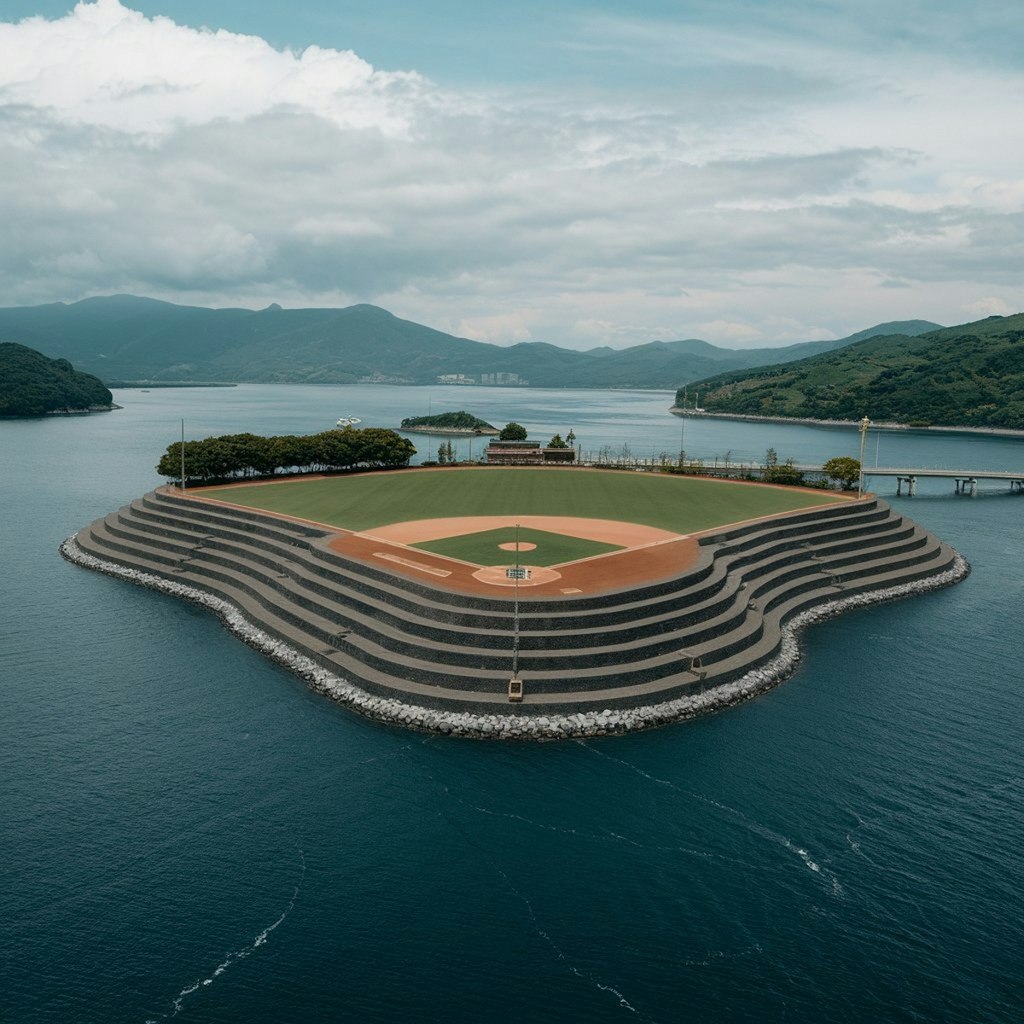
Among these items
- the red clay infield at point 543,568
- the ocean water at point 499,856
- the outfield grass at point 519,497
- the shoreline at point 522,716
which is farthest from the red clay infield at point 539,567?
the ocean water at point 499,856

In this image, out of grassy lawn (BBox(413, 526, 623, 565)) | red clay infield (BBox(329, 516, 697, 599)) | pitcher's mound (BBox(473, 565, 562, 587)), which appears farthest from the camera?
grassy lawn (BBox(413, 526, 623, 565))

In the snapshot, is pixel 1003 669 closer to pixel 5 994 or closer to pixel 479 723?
pixel 479 723

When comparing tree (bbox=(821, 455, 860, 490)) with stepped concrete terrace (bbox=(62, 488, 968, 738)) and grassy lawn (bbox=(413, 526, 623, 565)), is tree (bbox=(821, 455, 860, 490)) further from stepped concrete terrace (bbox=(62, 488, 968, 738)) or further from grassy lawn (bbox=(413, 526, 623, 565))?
grassy lawn (bbox=(413, 526, 623, 565))

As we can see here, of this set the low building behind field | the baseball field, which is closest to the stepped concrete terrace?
the baseball field

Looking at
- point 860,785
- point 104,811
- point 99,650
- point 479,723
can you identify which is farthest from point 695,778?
point 99,650

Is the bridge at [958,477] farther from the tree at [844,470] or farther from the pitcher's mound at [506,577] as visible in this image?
the pitcher's mound at [506,577]

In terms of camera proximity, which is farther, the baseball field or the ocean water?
the baseball field

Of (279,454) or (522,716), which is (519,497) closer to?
(279,454)
